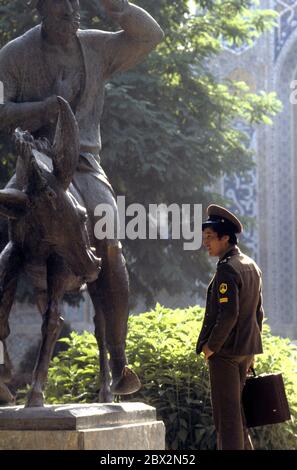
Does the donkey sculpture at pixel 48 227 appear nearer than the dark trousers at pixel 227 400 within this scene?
Yes

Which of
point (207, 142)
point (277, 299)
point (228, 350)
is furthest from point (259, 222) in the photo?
point (228, 350)

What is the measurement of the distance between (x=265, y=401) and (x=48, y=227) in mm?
1886

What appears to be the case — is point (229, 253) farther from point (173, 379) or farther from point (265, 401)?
point (173, 379)

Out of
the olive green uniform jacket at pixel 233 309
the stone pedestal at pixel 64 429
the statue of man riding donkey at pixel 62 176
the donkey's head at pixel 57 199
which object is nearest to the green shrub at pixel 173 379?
the olive green uniform jacket at pixel 233 309

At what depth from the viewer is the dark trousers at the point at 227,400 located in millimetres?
7031

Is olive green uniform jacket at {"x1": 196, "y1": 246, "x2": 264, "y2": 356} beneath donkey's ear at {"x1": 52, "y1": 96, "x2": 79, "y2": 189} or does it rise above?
beneath

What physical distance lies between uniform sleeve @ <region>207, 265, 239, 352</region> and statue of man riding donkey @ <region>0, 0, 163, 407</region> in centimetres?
53

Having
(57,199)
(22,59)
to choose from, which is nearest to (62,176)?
(57,199)

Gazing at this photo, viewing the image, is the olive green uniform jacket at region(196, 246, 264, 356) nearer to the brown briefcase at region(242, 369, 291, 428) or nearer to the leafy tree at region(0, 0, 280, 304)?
the brown briefcase at region(242, 369, 291, 428)

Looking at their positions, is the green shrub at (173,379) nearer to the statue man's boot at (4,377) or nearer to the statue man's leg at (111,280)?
the statue man's leg at (111,280)

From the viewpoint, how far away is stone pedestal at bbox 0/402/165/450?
5.88 m

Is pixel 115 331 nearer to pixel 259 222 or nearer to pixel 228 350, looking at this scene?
pixel 228 350

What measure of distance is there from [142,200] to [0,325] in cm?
1241
